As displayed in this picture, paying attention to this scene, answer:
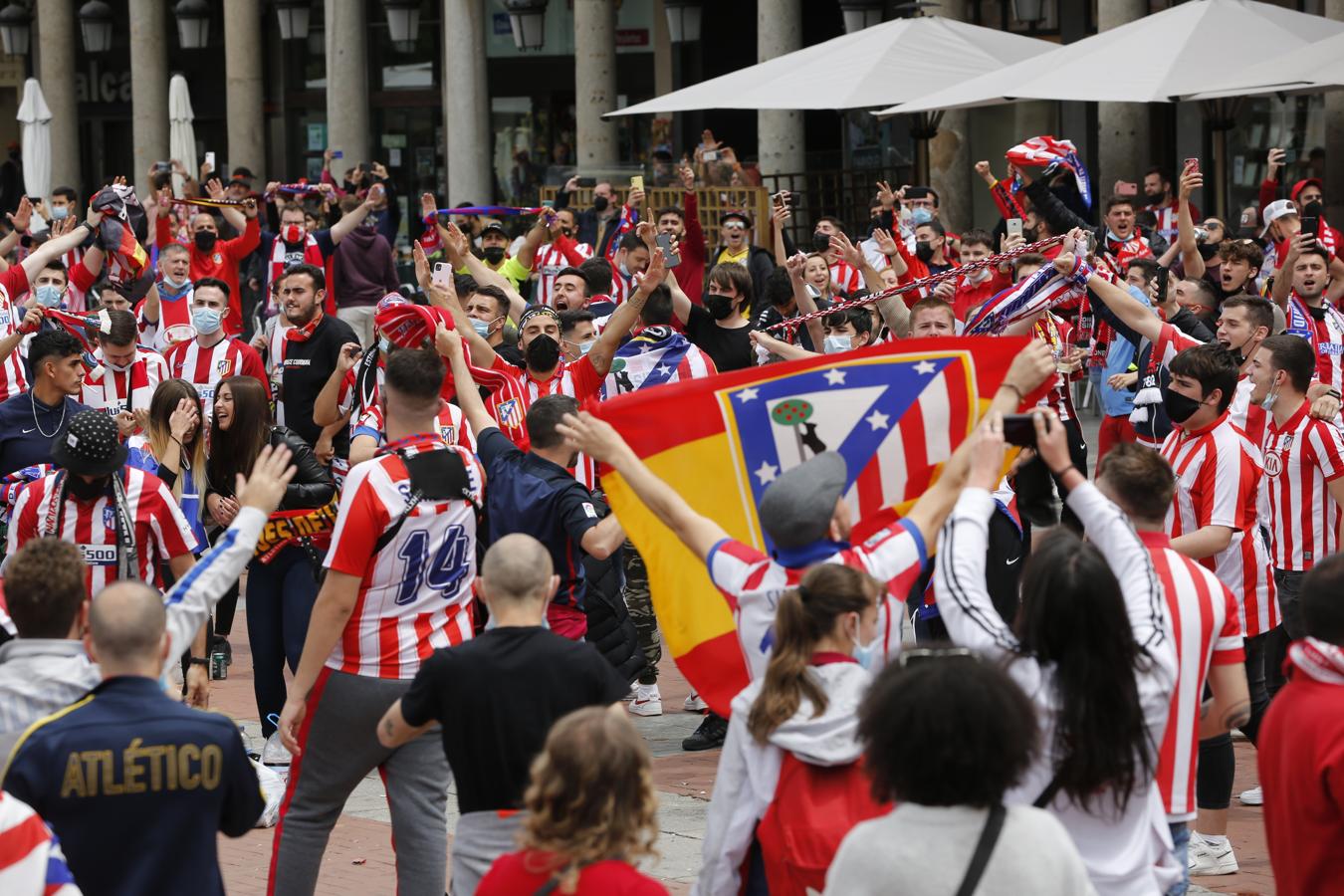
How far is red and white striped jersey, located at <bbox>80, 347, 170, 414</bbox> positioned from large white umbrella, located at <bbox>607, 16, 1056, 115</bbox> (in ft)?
27.3

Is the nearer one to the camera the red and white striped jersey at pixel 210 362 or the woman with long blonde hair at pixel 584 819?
the woman with long blonde hair at pixel 584 819

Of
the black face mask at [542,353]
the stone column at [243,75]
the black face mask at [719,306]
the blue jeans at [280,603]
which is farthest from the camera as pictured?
the stone column at [243,75]

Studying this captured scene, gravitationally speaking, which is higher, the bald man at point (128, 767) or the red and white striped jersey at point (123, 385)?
the red and white striped jersey at point (123, 385)

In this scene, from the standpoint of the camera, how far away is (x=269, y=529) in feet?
26.9

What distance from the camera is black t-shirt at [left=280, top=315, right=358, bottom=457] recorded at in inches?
458

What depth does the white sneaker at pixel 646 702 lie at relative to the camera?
9734mm

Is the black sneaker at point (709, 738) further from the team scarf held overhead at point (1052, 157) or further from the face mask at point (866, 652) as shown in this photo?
the team scarf held overhead at point (1052, 157)

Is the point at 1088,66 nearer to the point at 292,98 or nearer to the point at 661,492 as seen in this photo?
the point at 661,492

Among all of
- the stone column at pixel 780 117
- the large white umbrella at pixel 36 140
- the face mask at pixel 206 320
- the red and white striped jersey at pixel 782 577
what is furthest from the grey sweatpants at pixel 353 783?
the large white umbrella at pixel 36 140

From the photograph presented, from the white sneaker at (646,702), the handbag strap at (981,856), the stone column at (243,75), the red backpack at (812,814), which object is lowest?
the white sneaker at (646,702)

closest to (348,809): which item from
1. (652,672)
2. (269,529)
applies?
(269,529)

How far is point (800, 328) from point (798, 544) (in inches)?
296

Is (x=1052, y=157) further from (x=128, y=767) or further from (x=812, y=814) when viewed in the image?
(x=128, y=767)

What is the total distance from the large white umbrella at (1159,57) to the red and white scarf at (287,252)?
4.97m
